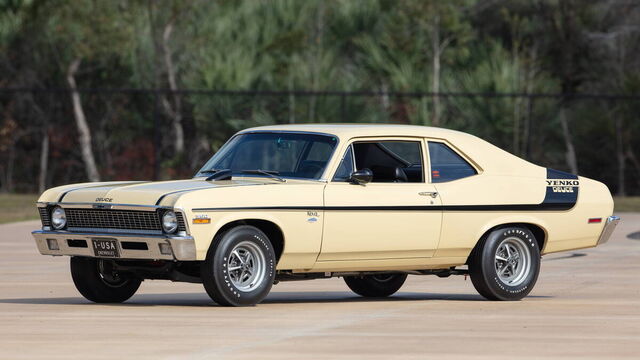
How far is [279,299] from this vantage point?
1359 cm

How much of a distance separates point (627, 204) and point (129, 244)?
22.9 metres

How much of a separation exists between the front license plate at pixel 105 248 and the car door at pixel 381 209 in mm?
1752

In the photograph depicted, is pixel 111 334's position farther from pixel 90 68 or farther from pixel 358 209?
pixel 90 68

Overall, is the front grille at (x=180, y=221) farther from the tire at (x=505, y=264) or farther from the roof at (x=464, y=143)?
the tire at (x=505, y=264)

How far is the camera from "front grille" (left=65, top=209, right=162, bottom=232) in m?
12.0

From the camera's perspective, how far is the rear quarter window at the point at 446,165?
1349 cm

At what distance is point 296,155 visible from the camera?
13195 millimetres

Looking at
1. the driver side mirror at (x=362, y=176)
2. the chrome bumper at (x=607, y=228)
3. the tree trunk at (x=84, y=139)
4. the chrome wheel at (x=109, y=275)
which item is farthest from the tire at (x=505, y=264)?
the tree trunk at (x=84, y=139)

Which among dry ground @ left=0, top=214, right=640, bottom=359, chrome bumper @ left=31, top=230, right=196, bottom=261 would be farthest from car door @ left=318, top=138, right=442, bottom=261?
chrome bumper @ left=31, top=230, right=196, bottom=261

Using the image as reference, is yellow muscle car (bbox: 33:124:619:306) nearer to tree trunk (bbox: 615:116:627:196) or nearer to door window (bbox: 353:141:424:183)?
door window (bbox: 353:141:424:183)

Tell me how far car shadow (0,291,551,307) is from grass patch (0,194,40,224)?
1370 centimetres

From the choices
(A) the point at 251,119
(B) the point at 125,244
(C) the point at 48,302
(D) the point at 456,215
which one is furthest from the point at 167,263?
(A) the point at 251,119

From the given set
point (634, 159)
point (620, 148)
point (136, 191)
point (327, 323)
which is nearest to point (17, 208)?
point (620, 148)

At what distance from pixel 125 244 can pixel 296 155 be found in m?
1.94
